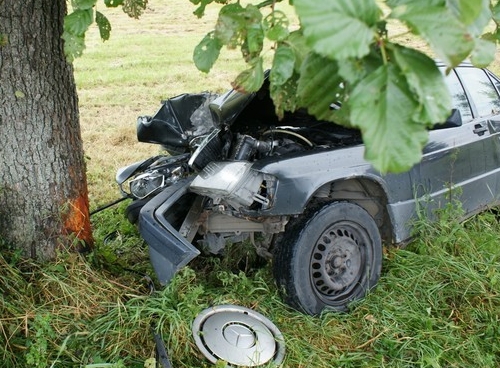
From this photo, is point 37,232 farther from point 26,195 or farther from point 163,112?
point 163,112

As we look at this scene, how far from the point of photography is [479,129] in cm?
421

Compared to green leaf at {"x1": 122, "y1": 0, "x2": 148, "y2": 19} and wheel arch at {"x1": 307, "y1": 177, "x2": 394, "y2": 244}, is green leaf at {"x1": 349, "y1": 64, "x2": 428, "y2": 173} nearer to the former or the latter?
green leaf at {"x1": 122, "y1": 0, "x2": 148, "y2": 19}

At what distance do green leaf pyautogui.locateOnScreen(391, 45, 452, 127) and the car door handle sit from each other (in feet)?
11.2

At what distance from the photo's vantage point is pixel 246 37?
5.44 ft

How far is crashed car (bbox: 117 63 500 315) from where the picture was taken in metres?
3.09

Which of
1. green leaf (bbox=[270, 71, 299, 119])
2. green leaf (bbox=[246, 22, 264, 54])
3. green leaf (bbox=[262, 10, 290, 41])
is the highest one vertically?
green leaf (bbox=[262, 10, 290, 41])

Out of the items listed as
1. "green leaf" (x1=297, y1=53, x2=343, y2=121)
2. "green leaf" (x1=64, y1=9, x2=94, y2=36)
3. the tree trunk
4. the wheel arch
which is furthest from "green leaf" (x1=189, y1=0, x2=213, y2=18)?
the wheel arch

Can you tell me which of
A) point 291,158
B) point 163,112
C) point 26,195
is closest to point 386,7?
point 291,158

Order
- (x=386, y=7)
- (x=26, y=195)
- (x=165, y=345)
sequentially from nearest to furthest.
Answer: (x=386, y=7) < (x=165, y=345) < (x=26, y=195)

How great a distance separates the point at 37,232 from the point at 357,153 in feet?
6.25

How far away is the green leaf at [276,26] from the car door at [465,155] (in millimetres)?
2413

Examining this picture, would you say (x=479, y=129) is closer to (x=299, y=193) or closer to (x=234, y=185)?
(x=299, y=193)

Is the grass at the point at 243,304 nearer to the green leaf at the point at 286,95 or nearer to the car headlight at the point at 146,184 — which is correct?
the car headlight at the point at 146,184

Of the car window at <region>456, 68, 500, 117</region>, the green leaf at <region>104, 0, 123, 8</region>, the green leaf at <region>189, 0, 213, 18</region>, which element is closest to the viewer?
the green leaf at <region>189, 0, 213, 18</region>
